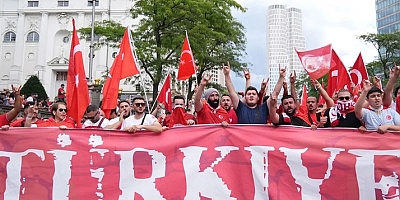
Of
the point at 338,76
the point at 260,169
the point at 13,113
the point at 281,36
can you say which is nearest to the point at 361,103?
the point at 260,169

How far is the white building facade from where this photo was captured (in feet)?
171

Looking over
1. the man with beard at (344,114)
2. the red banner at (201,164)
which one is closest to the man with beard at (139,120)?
the red banner at (201,164)

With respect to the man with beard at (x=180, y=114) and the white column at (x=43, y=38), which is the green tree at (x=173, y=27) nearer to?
the man with beard at (x=180, y=114)

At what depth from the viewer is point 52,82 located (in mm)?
52344

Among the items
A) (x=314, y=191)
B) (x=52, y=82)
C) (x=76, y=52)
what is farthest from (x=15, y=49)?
(x=314, y=191)

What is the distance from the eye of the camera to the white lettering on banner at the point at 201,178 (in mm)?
4430

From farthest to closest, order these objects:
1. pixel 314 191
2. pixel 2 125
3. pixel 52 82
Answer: pixel 52 82 < pixel 2 125 < pixel 314 191

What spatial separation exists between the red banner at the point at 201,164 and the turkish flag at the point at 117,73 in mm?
1411

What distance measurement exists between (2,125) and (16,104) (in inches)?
18.7

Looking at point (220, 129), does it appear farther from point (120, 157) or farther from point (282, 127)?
point (120, 157)

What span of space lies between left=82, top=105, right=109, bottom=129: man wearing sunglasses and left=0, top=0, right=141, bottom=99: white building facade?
46.9 meters

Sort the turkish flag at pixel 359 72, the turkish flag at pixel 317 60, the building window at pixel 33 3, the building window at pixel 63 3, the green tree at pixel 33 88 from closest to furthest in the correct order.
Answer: the turkish flag at pixel 317 60 → the turkish flag at pixel 359 72 → the green tree at pixel 33 88 → the building window at pixel 63 3 → the building window at pixel 33 3

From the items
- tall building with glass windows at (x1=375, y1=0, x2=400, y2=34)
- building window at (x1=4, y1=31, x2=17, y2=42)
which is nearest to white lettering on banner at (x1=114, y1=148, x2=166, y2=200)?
building window at (x1=4, y1=31, x2=17, y2=42)

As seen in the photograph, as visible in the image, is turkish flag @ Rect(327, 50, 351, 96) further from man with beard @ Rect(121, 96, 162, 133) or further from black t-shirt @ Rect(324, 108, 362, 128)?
man with beard @ Rect(121, 96, 162, 133)
